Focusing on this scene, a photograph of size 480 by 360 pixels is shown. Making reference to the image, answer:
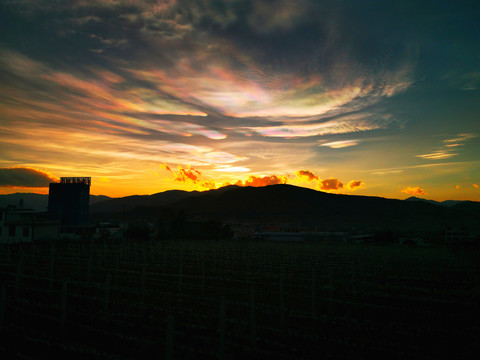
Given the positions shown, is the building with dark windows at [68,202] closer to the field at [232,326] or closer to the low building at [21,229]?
the low building at [21,229]

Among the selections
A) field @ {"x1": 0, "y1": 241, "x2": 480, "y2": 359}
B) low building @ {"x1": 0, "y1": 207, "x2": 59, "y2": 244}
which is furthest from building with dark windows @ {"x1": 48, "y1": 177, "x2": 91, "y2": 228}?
field @ {"x1": 0, "y1": 241, "x2": 480, "y2": 359}

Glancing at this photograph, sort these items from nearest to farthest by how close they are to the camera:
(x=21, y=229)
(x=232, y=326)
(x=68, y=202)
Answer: (x=232, y=326) → (x=21, y=229) → (x=68, y=202)

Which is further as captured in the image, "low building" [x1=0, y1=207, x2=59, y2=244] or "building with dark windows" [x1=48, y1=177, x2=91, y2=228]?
"building with dark windows" [x1=48, y1=177, x2=91, y2=228]

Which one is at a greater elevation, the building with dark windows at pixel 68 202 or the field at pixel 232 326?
the building with dark windows at pixel 68 202

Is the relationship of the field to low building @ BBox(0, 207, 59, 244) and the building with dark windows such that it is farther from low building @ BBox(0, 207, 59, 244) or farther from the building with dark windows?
the building with dark windows

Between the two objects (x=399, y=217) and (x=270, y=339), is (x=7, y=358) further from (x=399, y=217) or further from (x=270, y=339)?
(x=399, y=217)

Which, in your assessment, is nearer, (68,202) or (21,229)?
(21,229)

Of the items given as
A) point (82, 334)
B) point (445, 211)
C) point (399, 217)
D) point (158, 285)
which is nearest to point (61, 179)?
point (158, 285)

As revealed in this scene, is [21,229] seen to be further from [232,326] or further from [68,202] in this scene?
[232,326]

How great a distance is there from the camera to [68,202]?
84.9 meters

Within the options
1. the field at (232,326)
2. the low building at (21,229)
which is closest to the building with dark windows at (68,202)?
the low building at (21,229)

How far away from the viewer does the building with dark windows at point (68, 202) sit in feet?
275

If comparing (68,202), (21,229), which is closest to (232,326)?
(21,229)

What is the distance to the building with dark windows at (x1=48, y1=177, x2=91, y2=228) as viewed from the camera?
83875 millimetres
